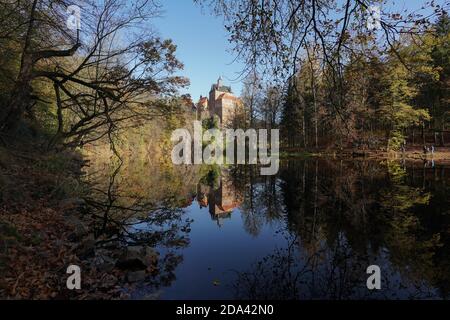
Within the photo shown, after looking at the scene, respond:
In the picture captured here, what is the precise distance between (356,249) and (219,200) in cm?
737

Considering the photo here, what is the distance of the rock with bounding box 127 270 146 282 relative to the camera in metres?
5.36

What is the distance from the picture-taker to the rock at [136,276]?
→ 5.36 meters

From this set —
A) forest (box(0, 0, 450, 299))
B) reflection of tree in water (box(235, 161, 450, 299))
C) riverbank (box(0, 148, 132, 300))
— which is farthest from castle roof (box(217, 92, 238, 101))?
riverbank (box(0, 148, 132, 300))

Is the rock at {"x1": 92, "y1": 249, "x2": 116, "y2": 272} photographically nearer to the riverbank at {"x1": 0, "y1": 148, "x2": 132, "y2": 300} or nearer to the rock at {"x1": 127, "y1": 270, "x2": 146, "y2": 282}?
the riverbank at {"x1": 0, "y1": 148, "x2": 132, "y2": 300}

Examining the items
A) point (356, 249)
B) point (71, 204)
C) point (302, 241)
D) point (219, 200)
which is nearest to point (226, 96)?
point (219, 200)

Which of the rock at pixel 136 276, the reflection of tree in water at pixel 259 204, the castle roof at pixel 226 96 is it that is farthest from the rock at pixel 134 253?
the castle roof at pixel 226 96

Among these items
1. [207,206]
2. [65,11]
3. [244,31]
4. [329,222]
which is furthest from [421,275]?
[65,11]

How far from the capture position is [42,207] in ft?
27.6

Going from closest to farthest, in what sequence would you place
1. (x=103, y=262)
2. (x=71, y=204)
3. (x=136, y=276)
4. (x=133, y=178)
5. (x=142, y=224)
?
(x=136, y=276) → (x=103, y=262) → (x=142, y=224) → (x=71, y=204) → (x=133, y=178)

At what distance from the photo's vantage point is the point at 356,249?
694 centimetres

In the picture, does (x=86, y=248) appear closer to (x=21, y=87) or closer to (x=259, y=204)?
(x=21, y=87)

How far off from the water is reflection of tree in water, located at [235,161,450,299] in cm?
2
